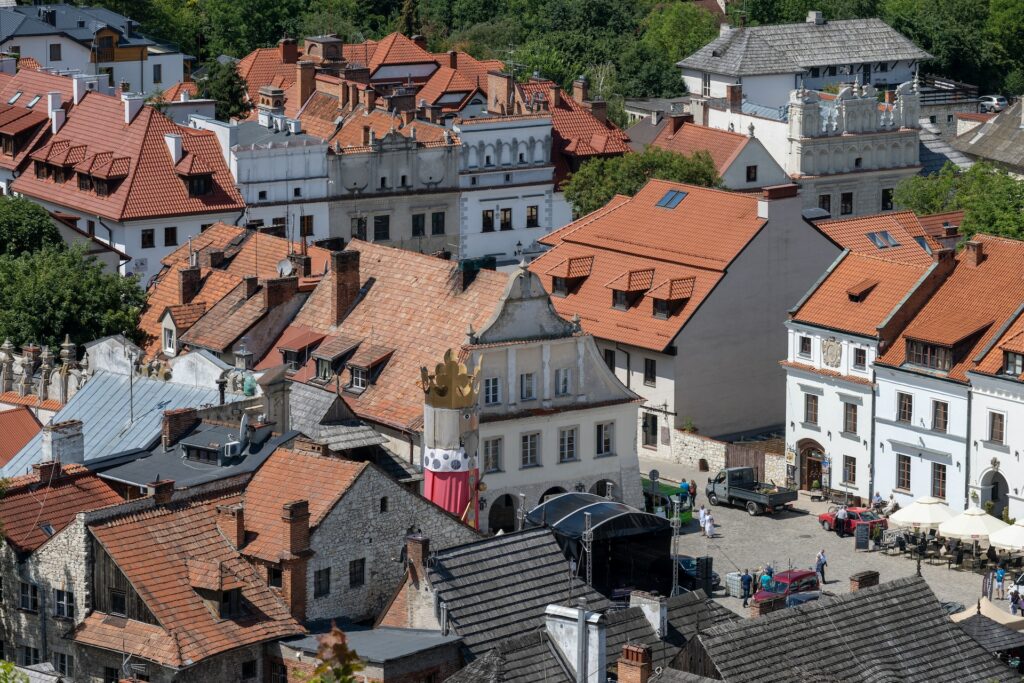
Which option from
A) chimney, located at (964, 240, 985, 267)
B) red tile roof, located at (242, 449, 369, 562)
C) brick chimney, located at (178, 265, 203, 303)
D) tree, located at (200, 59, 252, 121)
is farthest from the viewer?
tree, located at (200, 59, 252, 121)

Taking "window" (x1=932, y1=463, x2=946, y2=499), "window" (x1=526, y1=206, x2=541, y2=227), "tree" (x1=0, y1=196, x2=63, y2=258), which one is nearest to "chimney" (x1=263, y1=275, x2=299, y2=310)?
"tree" (x1=0, y1=196, x2=63, y2=258)

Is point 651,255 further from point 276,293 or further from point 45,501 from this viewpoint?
point 45,501

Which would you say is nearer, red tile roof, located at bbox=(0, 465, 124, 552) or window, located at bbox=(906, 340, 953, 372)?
red tile roof, located at bbox=(0, 465, 124, 552)

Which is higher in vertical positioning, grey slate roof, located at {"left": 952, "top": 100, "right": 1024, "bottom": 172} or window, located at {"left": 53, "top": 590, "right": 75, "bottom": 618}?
window, located at {"left": 53, "top": 590, "right": 75, "bottom": 618}

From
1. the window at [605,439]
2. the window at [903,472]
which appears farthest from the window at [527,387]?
the window at [903,472]

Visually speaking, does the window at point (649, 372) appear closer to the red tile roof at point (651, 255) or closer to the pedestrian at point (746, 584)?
the red tile roof at point (651, 255)

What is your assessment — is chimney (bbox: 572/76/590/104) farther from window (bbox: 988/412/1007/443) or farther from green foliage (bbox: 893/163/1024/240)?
window (bbox: 988/412/1007/443)

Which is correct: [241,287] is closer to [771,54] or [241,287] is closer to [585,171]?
[585,171]

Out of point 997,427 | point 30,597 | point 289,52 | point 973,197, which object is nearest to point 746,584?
point 997,427
